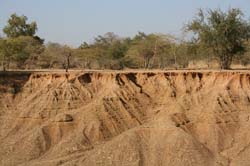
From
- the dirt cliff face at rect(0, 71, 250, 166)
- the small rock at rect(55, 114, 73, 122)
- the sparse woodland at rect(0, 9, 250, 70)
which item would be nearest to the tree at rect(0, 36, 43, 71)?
the sparse woodland at rect(0, 9, 250, 70)

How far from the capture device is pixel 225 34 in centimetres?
4725

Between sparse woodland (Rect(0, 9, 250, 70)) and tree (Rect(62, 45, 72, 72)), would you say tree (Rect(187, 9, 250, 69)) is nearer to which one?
sparse woodland (Rect(0, 9, 250, 70))

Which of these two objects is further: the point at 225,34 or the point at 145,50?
the point at 145,50

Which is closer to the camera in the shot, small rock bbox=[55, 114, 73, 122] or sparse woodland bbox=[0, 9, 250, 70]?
small rock bbox=[55, 114, 73, 122]

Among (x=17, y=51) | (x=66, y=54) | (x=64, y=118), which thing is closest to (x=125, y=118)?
(x=64, y=118)

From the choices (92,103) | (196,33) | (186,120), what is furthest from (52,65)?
(186,120)

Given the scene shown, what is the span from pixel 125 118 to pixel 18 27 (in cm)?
3391

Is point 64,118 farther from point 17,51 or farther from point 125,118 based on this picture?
point 17,51

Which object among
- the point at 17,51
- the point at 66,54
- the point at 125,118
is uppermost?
the point at 17,51

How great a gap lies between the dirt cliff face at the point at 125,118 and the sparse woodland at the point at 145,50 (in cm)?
927

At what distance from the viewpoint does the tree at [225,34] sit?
47.2 metres

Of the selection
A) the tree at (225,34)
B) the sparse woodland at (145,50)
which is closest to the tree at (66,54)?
the sparse woodland at (145,50)

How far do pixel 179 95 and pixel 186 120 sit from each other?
9.10ft

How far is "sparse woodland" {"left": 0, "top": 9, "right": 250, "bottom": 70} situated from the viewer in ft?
156
